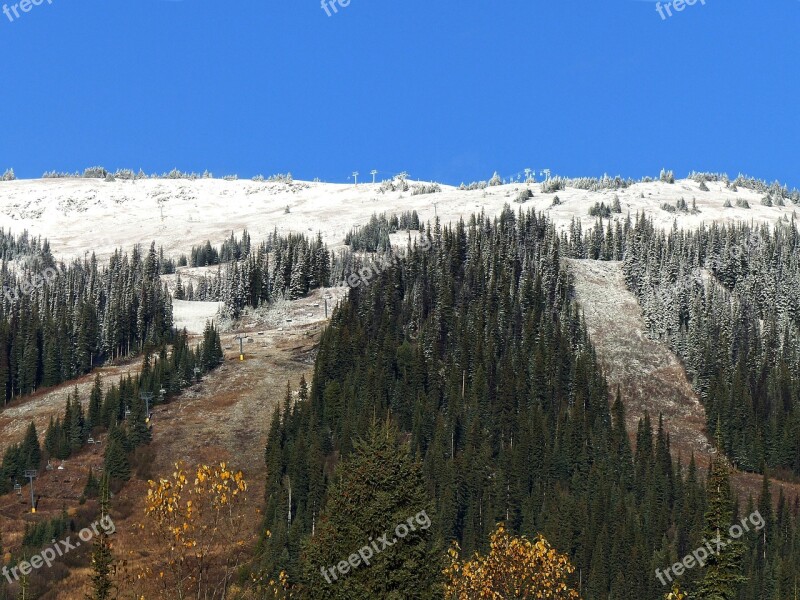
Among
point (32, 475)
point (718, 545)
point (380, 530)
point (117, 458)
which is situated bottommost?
point (32, 475)

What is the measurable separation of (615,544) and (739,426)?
67260mm

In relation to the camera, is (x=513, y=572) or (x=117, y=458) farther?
(x=117, y=458)

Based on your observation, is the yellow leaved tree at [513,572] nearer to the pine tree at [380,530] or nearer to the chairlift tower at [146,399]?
the pine tree at [380,530]

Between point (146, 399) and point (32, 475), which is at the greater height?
point (146, 399)

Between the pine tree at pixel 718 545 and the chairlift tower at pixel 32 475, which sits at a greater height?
the pine tree at pixel 718 545

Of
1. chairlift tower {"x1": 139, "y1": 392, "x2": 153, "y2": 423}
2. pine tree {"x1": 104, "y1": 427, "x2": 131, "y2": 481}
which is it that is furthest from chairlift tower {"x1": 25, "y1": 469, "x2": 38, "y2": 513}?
chairlift tower {"x1": 139, "y1": 392, "x2": 153, "y2": 423}

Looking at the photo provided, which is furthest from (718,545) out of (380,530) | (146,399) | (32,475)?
(146,399)

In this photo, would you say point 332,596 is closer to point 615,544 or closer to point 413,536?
point 413,536

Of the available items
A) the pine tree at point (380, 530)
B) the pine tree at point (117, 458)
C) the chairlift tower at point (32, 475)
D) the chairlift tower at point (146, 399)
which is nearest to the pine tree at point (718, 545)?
the pine tree at point (380, 530)

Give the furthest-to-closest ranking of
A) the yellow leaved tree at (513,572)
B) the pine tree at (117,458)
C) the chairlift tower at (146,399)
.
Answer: the chairlift tower at (146,399) → the pine tree at (117,458) → the yellow leaved tree at (513,572)

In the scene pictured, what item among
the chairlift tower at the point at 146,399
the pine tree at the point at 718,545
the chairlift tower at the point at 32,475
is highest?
the pine tree at the point at 718,545

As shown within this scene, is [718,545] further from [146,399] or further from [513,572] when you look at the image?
[146,399]

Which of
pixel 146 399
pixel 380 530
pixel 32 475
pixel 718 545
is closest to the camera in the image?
pixel 380 530

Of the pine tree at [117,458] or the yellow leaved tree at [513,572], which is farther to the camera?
the pine tree at [117,458]
